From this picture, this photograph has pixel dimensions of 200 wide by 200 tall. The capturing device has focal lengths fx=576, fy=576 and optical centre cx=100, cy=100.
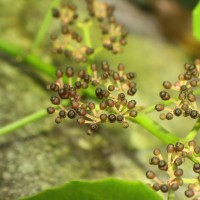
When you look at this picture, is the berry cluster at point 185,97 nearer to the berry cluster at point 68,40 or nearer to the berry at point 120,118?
the berry at point 120,118

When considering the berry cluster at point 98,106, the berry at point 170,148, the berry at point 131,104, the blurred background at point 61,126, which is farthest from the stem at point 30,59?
the berry at point 170,148

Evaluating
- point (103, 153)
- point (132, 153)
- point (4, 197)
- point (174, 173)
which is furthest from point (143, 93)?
point (174, 173)

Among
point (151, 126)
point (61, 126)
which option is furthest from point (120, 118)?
point (61, 126)

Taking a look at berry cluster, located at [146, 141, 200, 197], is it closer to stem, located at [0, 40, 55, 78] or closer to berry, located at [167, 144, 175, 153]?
A: berry, located at [167, 144, 175, 153]

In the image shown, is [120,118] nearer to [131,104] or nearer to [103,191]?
[131,104]

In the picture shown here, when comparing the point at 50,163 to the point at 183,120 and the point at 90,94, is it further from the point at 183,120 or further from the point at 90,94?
the point at 183,120
